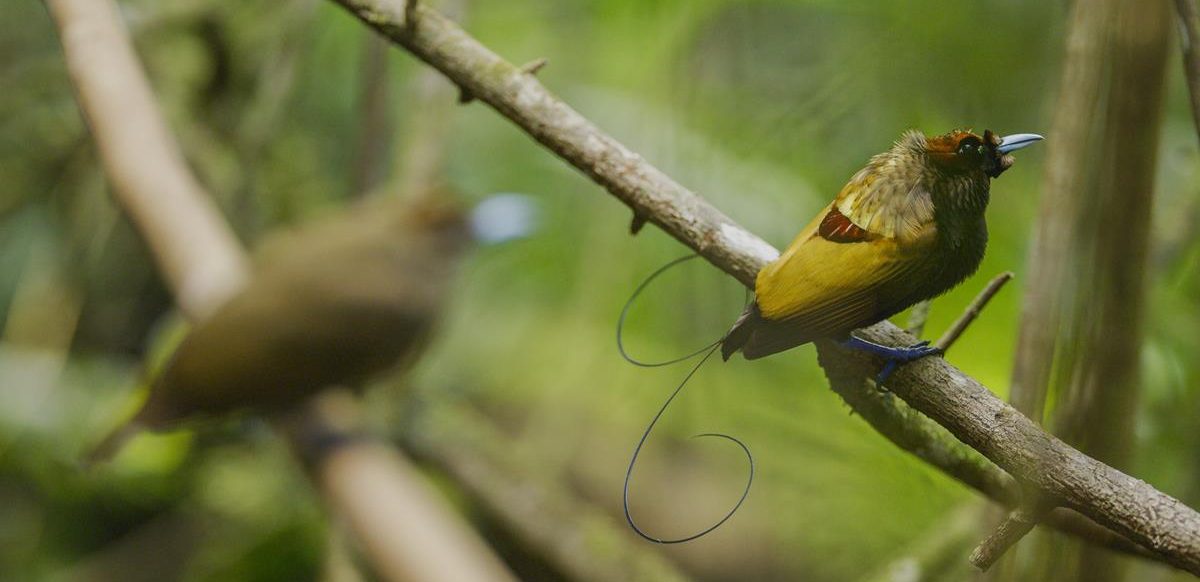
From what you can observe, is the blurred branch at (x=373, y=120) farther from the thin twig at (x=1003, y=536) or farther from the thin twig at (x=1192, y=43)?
the thin twig at (x=1003, y=536)

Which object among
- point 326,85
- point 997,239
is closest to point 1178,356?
point 997,239

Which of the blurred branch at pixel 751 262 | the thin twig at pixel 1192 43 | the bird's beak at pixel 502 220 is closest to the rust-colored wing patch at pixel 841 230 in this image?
the blurred branch at pixel 751 262

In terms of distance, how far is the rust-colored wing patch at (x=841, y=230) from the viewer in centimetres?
66

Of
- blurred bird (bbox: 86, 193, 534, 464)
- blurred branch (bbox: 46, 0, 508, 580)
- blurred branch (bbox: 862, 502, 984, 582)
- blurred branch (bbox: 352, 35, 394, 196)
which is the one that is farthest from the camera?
blurred branch (bbox: 352, 35, 394, 196)

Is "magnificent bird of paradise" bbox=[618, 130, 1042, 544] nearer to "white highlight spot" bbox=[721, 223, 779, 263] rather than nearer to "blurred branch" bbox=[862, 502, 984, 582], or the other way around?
Answer: "white highlight spot" bbox=[721, 223, 779, 263]

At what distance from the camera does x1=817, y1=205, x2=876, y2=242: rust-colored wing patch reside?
658 millimetres

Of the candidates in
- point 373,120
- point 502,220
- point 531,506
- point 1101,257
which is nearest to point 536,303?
point 502,220

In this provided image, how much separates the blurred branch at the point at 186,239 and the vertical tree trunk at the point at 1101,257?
119 centimetres

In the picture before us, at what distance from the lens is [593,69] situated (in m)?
3.25

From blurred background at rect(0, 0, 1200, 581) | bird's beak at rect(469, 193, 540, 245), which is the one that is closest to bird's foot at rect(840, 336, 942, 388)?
blurred background at rect(0, 0, 1200, 581)

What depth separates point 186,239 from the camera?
7.75 feet

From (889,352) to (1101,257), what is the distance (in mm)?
153

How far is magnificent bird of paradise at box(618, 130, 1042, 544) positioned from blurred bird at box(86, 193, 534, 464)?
1.81 metres

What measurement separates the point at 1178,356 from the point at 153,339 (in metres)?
2.91
